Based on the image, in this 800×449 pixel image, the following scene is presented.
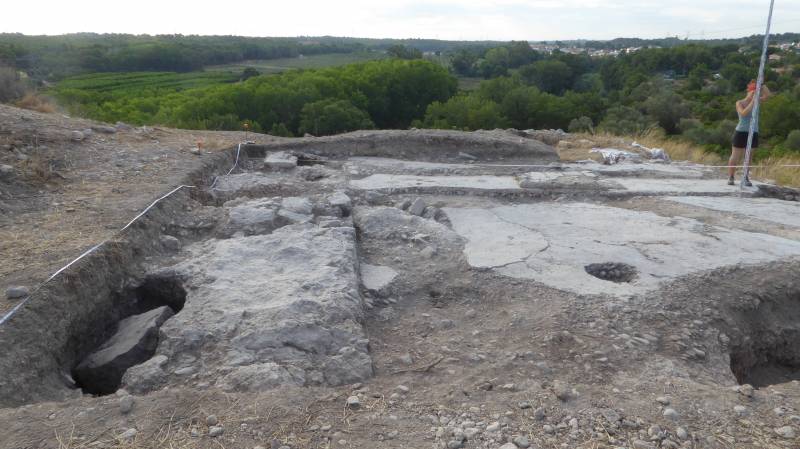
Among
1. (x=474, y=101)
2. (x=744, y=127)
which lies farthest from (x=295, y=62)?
(x=744, y=127)

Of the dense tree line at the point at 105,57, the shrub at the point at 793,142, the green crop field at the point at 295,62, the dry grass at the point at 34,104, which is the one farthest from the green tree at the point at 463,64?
the dry grass at the point at 34,104

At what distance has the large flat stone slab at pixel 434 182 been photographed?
6.43 m

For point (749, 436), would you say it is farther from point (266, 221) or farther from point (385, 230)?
point (266, 221)

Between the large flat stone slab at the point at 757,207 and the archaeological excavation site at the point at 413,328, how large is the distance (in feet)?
0.14

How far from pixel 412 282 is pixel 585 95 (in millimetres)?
29589

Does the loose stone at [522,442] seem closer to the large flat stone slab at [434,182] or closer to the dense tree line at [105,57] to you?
the large flat stone slab at [434,182]

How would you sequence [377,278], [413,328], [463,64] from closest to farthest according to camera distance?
[413,328], [377,278], [463,64]

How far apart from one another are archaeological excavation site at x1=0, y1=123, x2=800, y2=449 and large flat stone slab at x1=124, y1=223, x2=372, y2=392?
14 mm

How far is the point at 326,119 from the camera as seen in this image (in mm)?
22938

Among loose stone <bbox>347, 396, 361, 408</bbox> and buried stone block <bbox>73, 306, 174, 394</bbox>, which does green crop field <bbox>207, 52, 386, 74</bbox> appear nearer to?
buried stone block <bbox>73, 306, 174, 394</bbox>

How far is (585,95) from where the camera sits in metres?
31.0

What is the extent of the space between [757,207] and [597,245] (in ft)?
8.37

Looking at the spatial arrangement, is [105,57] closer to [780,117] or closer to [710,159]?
[780,117]

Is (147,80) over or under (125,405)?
over
